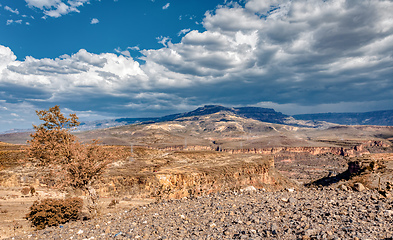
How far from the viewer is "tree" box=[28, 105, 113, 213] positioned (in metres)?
18.8

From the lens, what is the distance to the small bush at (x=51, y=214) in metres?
18.4

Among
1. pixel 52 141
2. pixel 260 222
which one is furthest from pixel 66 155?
pixel 260 222

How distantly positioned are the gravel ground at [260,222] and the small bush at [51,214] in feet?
9.42

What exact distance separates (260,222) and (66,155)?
17.6 meters

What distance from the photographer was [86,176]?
62.5 ft

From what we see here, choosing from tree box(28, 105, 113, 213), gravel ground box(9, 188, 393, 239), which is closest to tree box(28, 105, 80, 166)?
tree box(28, 105, 113, 213)

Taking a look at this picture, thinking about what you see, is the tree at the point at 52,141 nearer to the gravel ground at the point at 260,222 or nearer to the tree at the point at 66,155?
the tree at the point at 66,155

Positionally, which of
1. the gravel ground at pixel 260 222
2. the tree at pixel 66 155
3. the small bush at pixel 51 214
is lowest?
the small bush at pixel 51 214

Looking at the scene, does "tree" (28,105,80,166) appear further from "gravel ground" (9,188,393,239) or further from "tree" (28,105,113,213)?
"gravel ground" (9,188,393,239)

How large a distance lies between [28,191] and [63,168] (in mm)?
26016

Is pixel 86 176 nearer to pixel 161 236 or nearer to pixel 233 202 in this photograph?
pixel 161 236

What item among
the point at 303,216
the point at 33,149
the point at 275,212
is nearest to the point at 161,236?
the point at 275,212

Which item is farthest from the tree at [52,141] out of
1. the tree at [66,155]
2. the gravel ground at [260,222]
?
the gravel ground at [260,222]

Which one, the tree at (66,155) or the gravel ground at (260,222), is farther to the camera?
the tree at (66,155)
